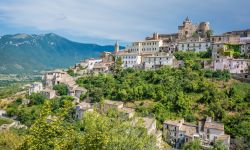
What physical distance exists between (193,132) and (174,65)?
22186 millimetres

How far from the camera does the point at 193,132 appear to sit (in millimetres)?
38312

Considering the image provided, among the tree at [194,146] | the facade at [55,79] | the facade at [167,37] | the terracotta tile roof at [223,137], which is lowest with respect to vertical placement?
the tree at [194,146]

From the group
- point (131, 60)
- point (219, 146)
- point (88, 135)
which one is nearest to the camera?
point (88, 135)

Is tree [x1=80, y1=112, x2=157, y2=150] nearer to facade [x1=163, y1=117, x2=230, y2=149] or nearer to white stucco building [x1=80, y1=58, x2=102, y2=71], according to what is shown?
facade [x1=163, y1=117, x2=230, y2=149]

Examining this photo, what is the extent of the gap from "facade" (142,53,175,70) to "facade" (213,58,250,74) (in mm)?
10075

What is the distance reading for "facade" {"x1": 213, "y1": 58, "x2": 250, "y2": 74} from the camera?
50.9 m

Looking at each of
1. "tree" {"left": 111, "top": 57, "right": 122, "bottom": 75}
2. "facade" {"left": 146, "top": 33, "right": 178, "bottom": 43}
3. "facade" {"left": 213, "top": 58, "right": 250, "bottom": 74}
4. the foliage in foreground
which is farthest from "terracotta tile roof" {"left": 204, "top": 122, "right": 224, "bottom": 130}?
"facade" {"left": 146, "top": 33, "right": 178, "bottom": 43}

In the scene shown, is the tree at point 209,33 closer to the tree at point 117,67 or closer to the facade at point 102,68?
the tree at point 117,67

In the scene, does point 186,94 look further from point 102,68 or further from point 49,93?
point 49,93

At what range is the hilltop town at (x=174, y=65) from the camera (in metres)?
38.3

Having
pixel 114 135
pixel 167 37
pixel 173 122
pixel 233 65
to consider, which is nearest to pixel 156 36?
pixel 167 37

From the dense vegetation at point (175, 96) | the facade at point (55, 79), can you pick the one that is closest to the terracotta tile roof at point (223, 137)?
the dense vegetation at point (175, 96)

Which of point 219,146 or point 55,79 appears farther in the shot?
point 55,79

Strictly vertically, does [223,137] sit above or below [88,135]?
below
